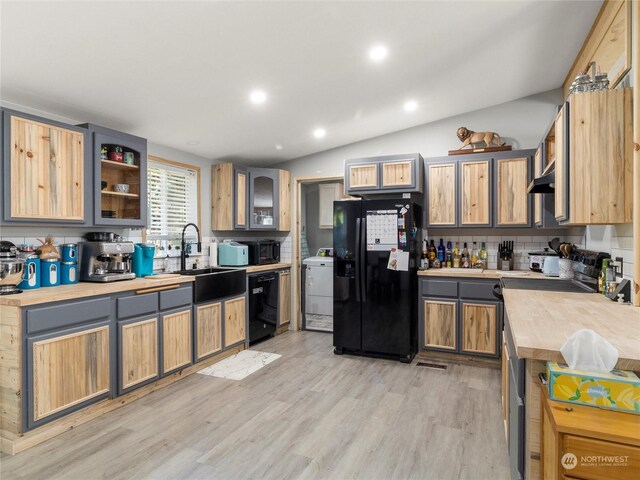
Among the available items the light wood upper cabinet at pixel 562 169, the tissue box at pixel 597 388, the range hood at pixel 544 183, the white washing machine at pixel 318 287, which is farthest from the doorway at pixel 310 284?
the tissue box at pixel 597 388

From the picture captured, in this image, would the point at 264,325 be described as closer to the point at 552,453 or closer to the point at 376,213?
the point at 376,213

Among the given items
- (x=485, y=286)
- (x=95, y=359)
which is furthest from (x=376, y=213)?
(x=95, y=359)

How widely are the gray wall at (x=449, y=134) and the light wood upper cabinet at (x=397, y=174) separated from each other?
490 mm

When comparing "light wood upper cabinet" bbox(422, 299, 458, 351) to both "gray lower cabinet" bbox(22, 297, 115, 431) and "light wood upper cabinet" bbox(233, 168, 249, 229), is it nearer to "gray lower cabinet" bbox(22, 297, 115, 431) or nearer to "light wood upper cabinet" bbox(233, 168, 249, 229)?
"light wood upper cabinet" bbox(233, 168, 249, 229)

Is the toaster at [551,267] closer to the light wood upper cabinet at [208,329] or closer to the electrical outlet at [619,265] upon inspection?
the electrical outlet at [619,265]

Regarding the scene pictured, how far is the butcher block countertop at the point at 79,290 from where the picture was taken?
221 cm

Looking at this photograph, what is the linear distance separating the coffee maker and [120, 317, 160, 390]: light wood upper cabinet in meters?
0.43

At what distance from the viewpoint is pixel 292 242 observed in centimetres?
507

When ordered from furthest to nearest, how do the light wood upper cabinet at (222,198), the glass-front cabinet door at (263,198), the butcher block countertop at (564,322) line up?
the glass-front cabinet door at (263,198) < the light wood upper cabinet at (222,198) < the butcher block countertop at (564,322)

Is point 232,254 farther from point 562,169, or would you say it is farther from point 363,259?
point 562,169

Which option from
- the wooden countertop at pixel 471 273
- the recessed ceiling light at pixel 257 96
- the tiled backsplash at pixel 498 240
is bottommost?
the wooden countertop at pixel 471 273

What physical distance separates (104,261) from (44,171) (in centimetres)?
77

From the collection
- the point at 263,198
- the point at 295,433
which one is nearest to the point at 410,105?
the point at 263,198

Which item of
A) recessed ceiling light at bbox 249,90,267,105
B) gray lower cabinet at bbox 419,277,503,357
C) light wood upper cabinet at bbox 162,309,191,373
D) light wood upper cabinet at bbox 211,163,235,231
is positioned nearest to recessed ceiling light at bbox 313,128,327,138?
recessed ceiling light at bbox 249,90,267,105
